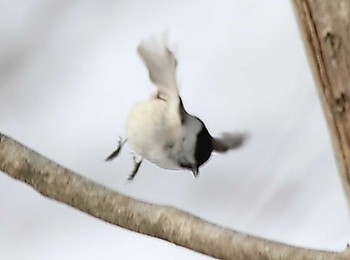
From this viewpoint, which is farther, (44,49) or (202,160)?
(44,49)

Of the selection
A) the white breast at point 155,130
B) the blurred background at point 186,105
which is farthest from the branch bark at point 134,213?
the blurred background at point 186,105

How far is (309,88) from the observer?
2.74 feet

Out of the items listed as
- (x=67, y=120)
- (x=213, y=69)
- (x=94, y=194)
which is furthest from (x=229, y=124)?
(x=94, y=194)

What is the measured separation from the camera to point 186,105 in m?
0.83

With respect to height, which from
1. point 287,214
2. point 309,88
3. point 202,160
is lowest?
point 287,214

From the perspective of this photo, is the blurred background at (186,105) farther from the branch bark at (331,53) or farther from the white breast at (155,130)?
the branch bark at (331,53)

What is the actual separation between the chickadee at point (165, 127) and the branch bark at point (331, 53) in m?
0.13

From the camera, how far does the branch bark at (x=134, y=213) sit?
47 cm

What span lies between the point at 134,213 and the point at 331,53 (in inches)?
6.6

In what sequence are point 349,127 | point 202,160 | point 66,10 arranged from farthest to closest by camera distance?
point 66,10
point 202,160
point 349,127

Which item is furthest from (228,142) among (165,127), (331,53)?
(331,53)

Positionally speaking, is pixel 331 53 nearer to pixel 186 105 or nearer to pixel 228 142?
pixel 228 142

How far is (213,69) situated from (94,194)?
1.20 ft

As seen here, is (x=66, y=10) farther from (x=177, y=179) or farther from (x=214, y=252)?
(x=214, y=252)
